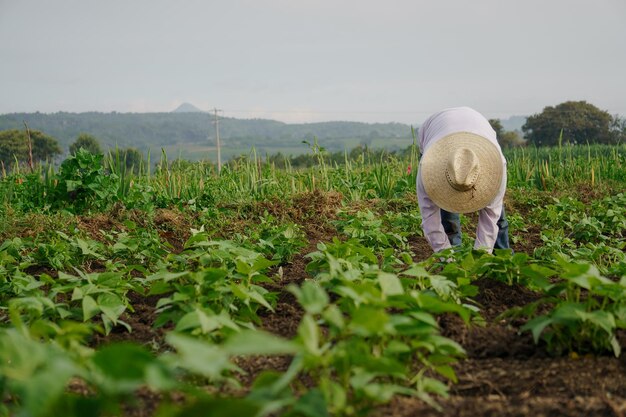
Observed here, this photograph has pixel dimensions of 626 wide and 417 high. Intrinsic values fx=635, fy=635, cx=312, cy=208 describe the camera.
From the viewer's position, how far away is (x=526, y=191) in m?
→ 8.95

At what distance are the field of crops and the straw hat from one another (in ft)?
2.14

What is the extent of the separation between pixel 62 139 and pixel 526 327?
123553 millimetres

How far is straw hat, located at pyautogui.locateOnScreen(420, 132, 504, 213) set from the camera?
12.7 feet

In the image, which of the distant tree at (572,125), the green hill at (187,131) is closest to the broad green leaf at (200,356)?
the distant tree at (572,125)

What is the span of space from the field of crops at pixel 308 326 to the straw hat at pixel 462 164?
2.14 ft

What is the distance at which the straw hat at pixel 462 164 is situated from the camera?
12.7 ft

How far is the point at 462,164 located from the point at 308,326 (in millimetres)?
2679

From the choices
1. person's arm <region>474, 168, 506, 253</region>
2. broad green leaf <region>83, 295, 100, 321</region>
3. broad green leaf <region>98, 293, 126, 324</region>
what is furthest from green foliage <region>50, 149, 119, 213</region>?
broad green leaf <region>83, 295, 100, 321</region>

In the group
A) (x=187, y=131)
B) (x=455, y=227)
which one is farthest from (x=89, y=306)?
(x=187, y=131)

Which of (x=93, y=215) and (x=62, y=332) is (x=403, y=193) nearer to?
(x=93, y=215)

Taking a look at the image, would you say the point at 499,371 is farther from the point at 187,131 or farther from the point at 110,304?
the point at 187,131

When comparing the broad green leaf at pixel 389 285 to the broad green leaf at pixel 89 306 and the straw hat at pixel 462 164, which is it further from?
the straw hat at pixel 462 164

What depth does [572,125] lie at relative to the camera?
52.6 metres

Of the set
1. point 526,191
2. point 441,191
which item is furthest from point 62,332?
point 526,191
